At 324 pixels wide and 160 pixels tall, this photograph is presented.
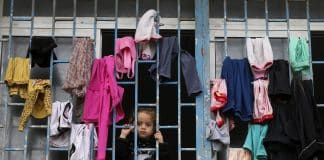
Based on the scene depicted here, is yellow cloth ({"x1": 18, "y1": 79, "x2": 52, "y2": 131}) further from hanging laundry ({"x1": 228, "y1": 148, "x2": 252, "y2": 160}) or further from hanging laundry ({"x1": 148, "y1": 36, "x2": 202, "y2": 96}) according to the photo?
hanging laundry ({"x1": 228, "y1": 148, "x2": 252, "y2": 160})

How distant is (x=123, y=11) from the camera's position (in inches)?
173

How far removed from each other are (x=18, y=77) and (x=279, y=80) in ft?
5.81

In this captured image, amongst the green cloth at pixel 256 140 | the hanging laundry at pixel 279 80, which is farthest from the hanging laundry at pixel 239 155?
the hanging laundry at pixel 279 80

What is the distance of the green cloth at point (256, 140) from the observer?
13.0 feet

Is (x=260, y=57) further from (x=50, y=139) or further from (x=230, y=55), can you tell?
(x=50, y=139)

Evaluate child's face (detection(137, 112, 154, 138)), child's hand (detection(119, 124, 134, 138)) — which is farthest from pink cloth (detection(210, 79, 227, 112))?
child's hand (detection(119, 124, 134, 138))

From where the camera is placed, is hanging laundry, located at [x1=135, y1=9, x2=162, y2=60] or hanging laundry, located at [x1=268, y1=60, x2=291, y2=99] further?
hanging laundry, located at [x1=135, y1=9, x2=162, y2=60]

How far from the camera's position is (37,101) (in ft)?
13.5

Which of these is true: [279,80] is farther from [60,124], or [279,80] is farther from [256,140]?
[60,124]

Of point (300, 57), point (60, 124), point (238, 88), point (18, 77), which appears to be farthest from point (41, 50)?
point (300, 57)

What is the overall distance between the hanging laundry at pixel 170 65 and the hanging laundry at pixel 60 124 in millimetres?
633

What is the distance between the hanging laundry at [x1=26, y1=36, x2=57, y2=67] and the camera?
13.5ft

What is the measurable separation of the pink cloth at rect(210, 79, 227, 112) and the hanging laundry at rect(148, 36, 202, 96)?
4.1 inches

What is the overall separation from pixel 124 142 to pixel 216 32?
1.04 m
